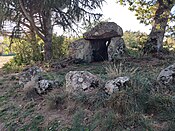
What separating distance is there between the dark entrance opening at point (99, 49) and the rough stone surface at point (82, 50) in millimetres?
206

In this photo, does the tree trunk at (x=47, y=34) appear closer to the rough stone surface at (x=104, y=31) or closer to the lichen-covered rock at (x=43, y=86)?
the rough stone surface at (x=104, y=31)

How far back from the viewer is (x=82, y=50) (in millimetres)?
5922

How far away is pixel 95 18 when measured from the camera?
624cm

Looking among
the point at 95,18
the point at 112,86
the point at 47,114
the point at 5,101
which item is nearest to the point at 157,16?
the point at 95,18

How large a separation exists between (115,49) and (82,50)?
1.13m

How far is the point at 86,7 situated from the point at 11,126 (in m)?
4.73

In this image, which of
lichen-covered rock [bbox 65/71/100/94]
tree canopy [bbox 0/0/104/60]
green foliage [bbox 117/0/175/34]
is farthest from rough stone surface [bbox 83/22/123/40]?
lichen-covered rock [bbox 65/71/100/94]

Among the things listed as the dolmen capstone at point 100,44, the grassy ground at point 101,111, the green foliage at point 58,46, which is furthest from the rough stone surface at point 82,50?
the grassy ground at point 101,111

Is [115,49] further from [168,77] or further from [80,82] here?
[168,77]

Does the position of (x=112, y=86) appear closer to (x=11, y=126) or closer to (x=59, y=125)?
(x=59, y=125)

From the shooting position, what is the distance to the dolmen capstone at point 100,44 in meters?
5.66

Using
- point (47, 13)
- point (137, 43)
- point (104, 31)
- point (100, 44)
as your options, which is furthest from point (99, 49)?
point (47, 13)

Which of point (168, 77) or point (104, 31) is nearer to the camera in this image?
point (168, 77)

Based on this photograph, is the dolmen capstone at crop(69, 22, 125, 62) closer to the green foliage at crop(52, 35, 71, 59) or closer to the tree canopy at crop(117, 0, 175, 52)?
the tree canopy at crop(117, 0, 175, 52)
